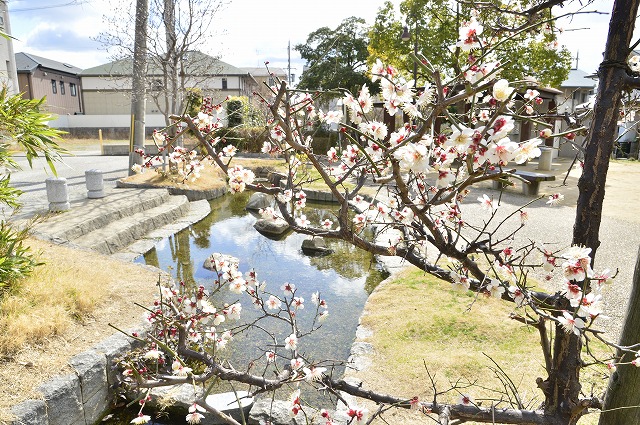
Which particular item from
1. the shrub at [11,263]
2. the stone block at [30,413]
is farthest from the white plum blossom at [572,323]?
the shrub at [11,263]

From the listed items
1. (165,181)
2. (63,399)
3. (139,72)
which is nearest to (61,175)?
(165,181)

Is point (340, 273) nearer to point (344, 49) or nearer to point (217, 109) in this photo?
point (217, 109)

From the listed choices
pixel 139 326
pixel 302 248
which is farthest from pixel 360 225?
pixel 302 248

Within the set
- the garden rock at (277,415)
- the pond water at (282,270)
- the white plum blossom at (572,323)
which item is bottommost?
the pond water at (282,270)

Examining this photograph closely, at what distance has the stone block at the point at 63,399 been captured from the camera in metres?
2.85

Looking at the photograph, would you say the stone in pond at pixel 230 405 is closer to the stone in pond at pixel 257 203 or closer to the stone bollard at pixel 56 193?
the stone bollard at pixel 56 193

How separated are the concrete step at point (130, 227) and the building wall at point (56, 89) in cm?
2326

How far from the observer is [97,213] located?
25.0ft

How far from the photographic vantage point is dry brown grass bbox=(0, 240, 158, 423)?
2.99 metres

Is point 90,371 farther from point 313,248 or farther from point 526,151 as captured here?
point 313,248

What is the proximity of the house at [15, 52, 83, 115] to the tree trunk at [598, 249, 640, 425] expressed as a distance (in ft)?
101

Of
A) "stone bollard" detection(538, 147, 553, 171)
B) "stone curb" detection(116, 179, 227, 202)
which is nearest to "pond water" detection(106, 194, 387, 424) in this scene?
"stone curb" detection(116, 179, 227, 202)

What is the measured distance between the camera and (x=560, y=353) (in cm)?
182

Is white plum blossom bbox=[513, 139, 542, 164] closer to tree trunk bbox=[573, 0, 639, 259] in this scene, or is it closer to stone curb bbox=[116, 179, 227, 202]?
tree trunk bbox=[573, 0, 639, 259]
